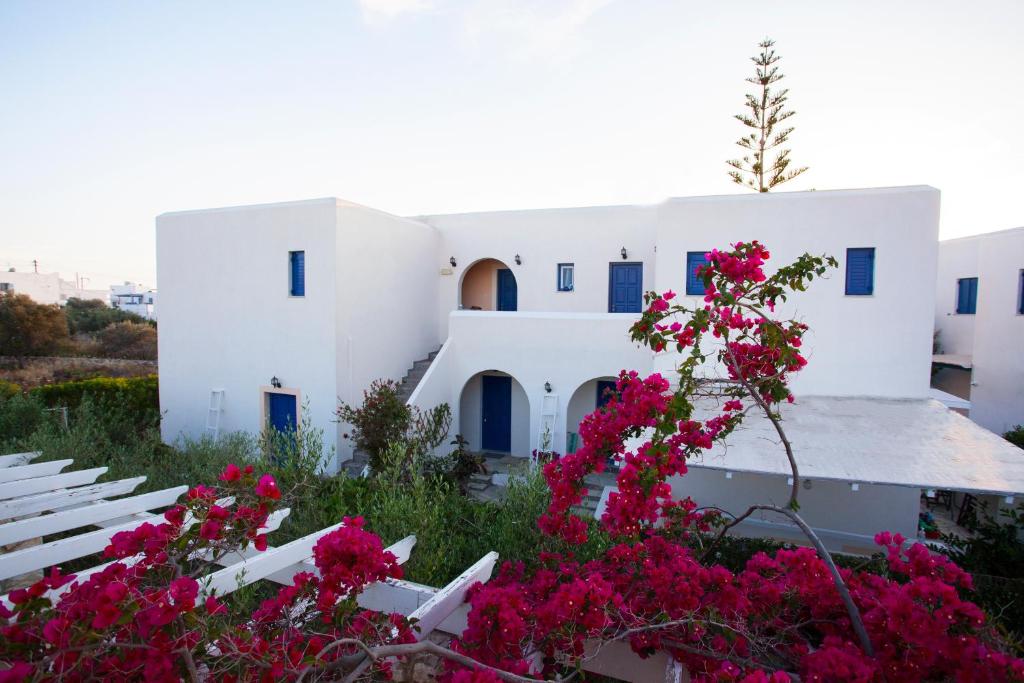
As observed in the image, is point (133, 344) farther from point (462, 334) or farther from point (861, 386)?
point (861, 386)

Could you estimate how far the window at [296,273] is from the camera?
533 inches

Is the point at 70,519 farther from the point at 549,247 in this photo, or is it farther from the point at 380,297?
the point at 549,247

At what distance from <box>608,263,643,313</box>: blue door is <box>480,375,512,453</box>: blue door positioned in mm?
4072

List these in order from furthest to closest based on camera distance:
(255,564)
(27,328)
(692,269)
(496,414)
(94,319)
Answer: (94,319), (27,328), (496,414), (692,269), (255,564)

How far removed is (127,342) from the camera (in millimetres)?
32781

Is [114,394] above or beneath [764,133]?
beneath

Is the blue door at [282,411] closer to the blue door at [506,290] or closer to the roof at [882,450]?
the blue door at [506,290]

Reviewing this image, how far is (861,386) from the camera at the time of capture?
10961mm

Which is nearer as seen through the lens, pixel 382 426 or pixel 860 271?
pixel 860 271

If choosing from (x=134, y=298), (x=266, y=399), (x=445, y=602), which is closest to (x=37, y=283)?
(x=134, y=298)

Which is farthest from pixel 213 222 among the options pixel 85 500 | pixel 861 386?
pixel 861 386

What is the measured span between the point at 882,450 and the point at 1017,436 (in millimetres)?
10116

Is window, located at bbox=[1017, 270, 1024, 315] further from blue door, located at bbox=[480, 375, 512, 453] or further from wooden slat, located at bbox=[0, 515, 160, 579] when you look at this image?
wooden slat, located at bbox=[0, 515, 160, 579]

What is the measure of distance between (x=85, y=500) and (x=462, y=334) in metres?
9.94
